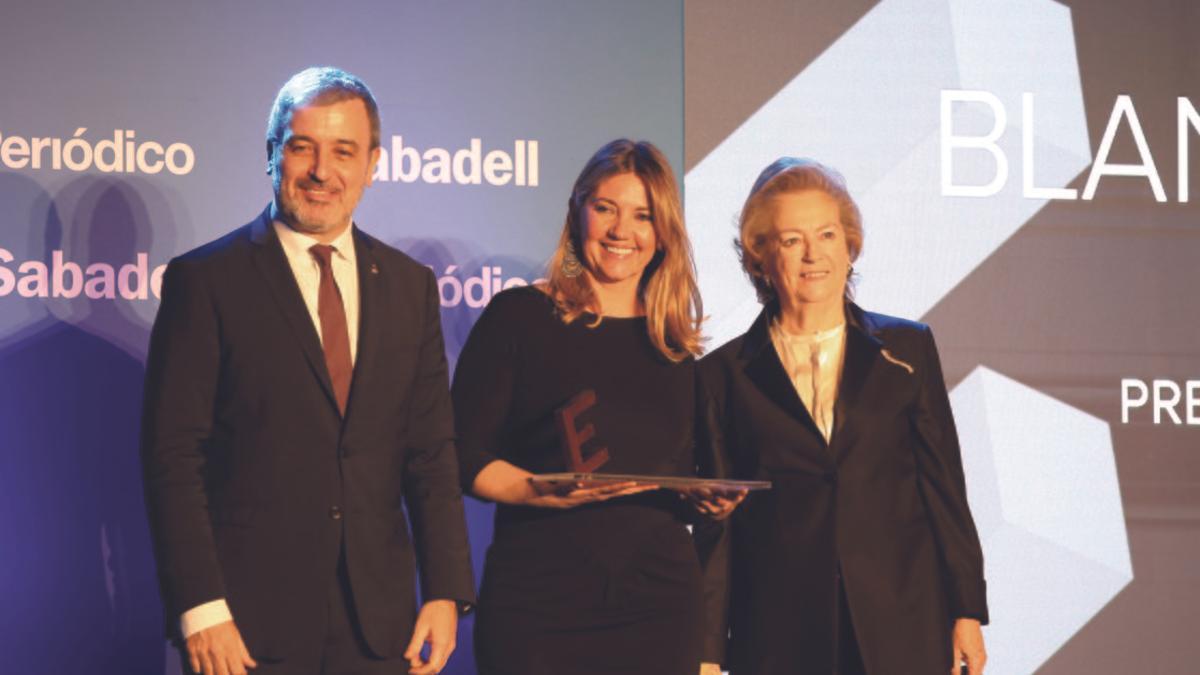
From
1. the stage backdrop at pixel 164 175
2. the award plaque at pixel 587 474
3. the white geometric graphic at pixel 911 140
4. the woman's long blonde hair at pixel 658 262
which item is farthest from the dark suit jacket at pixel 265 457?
the white geometric graphic at pixel 911 140

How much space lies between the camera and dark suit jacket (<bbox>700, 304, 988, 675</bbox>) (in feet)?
10.3

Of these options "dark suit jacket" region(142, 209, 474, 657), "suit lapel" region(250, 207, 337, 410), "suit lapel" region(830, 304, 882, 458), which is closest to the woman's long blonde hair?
"suit lapel" region(830, 304, 882, 458)

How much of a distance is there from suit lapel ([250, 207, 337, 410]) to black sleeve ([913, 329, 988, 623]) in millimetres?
1418

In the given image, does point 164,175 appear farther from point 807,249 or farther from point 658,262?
point 807,249

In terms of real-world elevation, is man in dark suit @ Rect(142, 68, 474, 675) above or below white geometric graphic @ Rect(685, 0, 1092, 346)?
below

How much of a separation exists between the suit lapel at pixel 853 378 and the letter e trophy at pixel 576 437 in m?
0.58

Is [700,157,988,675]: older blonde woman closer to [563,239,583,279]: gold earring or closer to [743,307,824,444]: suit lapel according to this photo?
[743,307,824,444]: suit lapel

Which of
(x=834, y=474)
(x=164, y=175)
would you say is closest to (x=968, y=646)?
(x=834, y=474)

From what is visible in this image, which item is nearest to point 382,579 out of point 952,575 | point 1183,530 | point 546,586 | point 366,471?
point 366,471

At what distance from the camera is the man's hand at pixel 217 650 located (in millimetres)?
2559

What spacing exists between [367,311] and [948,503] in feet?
4.72

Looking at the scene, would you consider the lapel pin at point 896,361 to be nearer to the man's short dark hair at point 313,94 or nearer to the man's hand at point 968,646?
the man's hand at point 968,646

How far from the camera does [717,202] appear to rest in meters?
4.40

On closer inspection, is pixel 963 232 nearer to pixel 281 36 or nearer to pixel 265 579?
pixel 281 36
